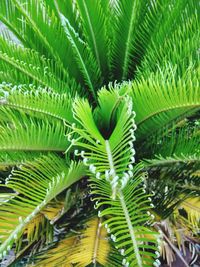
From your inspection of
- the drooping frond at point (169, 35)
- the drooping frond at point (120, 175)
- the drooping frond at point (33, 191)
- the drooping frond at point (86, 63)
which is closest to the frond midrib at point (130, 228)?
the drooping frond at point (120, 175)

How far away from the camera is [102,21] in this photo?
177 cm

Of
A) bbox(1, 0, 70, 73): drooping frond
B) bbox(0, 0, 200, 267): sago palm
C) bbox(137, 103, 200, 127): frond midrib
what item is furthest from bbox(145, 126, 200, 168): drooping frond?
bbox(1, 0, 70, 73): drooping frond

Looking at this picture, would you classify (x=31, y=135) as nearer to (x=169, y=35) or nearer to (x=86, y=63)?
(x=86, y=63)


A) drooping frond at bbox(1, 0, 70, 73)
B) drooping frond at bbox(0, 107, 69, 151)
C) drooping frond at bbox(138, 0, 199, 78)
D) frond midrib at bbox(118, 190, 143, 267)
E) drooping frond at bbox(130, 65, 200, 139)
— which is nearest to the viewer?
frond midrib at bbox(118, 190, 143, 267)

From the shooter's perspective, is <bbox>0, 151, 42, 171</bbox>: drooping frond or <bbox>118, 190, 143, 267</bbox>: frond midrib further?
<bbox>0, 151, 42, 171</bbox>: drooping frond

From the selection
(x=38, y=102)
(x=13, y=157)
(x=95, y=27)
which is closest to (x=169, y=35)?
(x=95, y=27)

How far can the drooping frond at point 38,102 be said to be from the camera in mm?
1221

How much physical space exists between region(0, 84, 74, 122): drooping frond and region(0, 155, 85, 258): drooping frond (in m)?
0.15

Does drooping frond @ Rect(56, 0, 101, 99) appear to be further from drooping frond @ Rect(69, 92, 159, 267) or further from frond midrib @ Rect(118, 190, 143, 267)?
frond midrib @ Rect(118, 190, 143, 267)

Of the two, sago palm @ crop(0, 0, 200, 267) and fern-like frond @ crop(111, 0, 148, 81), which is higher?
fern-like frond @ crop(111, 0, 148, 81)

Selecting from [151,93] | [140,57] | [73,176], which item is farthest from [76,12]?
[73,176]

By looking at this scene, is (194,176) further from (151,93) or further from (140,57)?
(140,57)

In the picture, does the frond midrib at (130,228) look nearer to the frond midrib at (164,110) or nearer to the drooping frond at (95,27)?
the frond midrib at (164,110)

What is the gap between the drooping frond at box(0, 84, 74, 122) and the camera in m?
1.22
